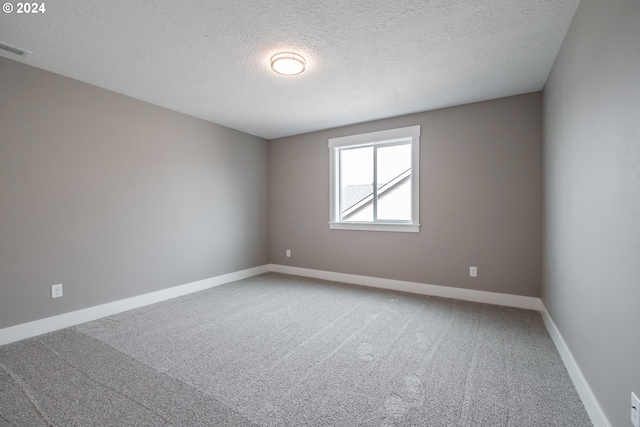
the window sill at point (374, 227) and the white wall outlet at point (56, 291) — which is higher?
the window sill at point (374, 227)

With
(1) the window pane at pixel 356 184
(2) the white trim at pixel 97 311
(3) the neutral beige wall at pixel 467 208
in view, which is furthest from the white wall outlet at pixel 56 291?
(1) the window pane at pixel 356 184

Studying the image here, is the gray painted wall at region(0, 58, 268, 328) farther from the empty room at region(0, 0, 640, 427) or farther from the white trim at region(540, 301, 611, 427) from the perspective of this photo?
the white trim at region(540, 301, 611, 427)

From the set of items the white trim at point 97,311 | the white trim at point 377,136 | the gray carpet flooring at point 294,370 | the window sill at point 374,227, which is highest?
the white trim at point 377,136

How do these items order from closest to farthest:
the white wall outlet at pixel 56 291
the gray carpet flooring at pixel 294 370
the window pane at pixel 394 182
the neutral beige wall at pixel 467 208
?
the gray carpet flooring at pixel 294 370
the white wall outlet at pixel 56 291
the neutral beige wall at pixel 467 208
the window pane at pixel 394 182

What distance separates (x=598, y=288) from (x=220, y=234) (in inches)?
164

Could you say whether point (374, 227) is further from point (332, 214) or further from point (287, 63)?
point (287, 63)

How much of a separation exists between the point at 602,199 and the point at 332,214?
3349mm

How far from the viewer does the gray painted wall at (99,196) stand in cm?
247

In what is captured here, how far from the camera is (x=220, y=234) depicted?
4336 millimetres

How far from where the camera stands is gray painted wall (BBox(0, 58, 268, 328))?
2469 mm

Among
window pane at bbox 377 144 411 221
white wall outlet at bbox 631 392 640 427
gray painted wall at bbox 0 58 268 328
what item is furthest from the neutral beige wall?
white wall outlet at bbox 631 392 640 427

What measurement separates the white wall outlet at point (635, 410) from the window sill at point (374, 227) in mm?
2770

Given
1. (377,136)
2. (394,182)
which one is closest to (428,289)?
(394,182)

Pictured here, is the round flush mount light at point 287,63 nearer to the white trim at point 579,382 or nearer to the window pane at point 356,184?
the window pane at point 356,184
